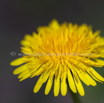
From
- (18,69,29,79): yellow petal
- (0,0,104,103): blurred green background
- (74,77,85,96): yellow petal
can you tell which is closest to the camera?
(74,77,85,96): yellow petal

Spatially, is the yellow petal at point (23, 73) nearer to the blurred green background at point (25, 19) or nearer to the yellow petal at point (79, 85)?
the yellow petal at point (79, 85)

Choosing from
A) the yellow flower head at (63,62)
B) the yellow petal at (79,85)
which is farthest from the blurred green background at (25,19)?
the yellow petal at (79,85)

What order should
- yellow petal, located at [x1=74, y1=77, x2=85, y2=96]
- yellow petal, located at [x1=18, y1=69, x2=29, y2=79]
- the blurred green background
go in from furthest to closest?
the blurred green background
yellow petal, located at [x1=18, y1=69, x2=29, y2=79]
yellow petal, located at [x1=74, y1=77, x2=85, y2=96]

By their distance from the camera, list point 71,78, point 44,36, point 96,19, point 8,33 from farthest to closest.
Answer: point 8,33 < point 96,19 < point 44,36 < point 71,78

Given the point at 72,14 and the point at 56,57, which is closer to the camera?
the point at 56,57

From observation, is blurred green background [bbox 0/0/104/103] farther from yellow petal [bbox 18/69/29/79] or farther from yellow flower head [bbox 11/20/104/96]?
yellow flower head [bbox 11/20/104/96]

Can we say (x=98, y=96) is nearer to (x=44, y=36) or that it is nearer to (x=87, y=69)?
(x=87, y=69)

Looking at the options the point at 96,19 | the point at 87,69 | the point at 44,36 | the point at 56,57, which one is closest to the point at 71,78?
the point at 87,69

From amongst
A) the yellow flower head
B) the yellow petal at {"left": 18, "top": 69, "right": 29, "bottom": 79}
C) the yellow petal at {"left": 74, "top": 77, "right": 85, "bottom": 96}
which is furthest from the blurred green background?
the yellow petal at {"left": 74, "top": 77, "right": 85, "bottom": 96}
